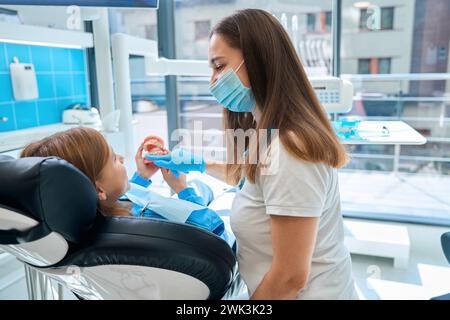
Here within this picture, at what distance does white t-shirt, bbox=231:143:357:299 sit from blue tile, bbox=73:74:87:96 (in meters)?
2.27

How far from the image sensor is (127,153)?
5.34 feet

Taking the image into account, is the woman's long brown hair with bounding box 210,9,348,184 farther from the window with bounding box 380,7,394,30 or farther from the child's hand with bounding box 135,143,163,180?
the window with bounding box 380,7,394,30

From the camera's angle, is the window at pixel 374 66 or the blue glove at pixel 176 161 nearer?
the blue glove at pixel 176 161

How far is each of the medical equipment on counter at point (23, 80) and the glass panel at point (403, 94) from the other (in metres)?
2.08

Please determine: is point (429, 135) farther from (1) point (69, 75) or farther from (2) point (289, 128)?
(1) point (69, 75)

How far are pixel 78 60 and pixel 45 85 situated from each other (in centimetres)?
42

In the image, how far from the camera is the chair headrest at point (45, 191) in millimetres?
658

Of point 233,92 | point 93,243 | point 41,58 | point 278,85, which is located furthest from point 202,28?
point 93,243

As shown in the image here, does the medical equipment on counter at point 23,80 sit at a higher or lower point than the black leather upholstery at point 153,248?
higher

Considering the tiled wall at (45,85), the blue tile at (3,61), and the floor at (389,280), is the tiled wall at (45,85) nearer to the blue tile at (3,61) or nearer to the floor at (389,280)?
the blue tile at (3,61)

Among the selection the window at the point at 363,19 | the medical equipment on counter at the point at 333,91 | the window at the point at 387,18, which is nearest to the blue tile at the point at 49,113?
the medical equipment on counter at the point at 333,91

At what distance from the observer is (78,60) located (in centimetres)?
285

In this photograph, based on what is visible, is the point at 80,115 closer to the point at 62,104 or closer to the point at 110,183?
the point at 62,104
